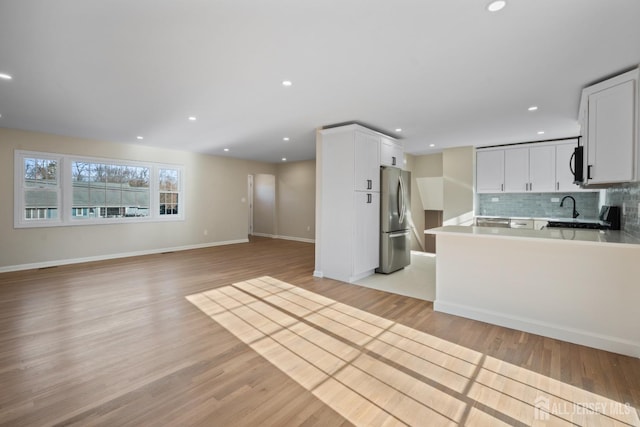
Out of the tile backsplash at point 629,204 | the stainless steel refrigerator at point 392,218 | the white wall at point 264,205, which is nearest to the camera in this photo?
the tile backsplash at point 629,204

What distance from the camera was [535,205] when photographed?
5.98 metres

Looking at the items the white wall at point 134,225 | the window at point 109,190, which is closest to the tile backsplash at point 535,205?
the white wall at point 134,225

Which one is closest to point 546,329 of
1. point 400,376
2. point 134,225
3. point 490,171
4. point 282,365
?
A: point 400,376

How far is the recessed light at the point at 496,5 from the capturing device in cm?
181

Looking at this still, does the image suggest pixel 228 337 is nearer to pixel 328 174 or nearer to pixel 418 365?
pixel 418 365

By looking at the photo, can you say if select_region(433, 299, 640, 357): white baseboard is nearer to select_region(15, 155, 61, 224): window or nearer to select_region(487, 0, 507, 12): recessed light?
select_region(487, 0, 507, 12): recessed light

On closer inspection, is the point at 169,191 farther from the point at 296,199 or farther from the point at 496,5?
the point at 496,5

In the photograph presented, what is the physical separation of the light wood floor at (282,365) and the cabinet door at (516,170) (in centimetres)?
393

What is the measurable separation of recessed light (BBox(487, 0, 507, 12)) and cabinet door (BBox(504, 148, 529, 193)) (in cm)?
501

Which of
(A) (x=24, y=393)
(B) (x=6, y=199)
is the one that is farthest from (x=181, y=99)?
(B) (x=6, y=199)

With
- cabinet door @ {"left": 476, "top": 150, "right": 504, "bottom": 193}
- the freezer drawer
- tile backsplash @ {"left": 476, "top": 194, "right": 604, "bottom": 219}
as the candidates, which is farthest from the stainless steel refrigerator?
tile backsplash @ {"left": 476, "top": 194, "right": 604, "bottom": 219}

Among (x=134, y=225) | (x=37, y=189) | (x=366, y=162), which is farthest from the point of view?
(x=134, y=225)

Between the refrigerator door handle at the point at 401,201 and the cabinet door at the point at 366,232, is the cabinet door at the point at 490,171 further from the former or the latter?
the cabinet door at the point at 366,232

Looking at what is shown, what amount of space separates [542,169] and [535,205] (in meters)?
0.77
